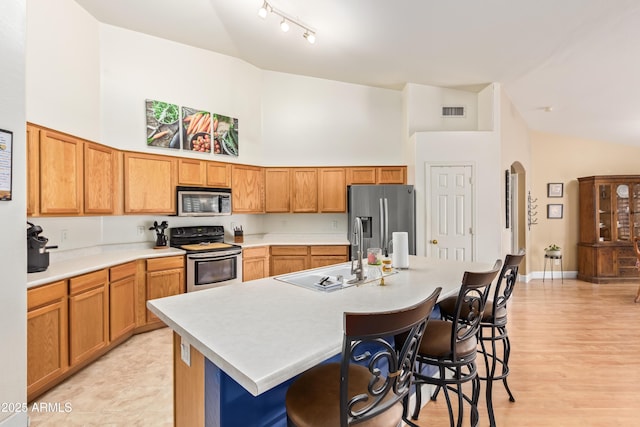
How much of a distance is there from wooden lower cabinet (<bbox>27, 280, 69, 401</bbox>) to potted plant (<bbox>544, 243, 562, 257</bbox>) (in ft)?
24.5

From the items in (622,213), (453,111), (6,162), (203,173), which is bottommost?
(622,213)

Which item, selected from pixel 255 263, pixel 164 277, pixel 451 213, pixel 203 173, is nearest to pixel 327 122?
pixel 203 173

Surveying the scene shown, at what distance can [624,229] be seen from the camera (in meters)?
5.89

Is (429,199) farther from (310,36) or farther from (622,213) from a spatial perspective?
(622,213)

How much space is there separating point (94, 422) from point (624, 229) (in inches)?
325

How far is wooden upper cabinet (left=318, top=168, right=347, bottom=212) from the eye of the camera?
499cm

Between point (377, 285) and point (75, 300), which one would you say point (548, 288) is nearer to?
point (377, 285)

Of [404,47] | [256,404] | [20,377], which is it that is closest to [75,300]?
[20,377]

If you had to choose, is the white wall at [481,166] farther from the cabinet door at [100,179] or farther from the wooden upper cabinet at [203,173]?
the cabinet door at [100,179]

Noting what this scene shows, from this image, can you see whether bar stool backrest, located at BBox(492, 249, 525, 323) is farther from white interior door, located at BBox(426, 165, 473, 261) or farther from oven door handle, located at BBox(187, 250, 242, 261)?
oven door handle, located at BBox(187, 250, 242, 261)

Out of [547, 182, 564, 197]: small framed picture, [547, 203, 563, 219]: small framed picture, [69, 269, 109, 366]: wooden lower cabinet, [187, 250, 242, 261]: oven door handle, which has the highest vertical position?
[547, 182, 564, 197]: small framed picture

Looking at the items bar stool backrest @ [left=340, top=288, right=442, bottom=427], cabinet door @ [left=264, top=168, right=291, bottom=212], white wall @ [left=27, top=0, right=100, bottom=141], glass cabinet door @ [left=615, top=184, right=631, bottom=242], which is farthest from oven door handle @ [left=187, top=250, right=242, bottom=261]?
glass cabinet door @ [left=615, top=184, right=631, bottom=242]

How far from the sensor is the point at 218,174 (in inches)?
174

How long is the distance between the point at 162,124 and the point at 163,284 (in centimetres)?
206
